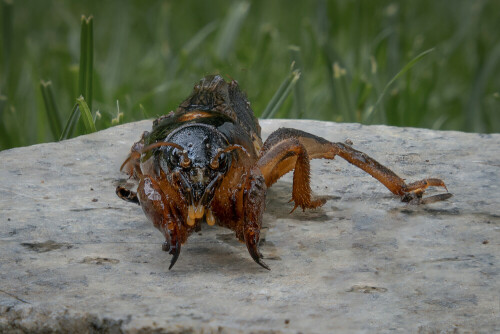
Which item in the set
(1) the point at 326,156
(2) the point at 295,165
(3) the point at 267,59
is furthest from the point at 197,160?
(3) the point at 267,59

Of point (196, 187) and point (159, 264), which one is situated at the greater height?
point (196, 187)

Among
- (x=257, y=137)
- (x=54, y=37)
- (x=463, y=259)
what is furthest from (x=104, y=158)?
(x=54, y=37)

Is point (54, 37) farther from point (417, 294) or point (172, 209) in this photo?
point (417, 294)

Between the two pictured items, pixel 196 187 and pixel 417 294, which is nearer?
pixel 417 294

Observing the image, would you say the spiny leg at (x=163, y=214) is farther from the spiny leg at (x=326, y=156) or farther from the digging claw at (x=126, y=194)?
the spiny leg at (x=326, y=156)

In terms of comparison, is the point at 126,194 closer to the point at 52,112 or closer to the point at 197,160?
the point at 197,160

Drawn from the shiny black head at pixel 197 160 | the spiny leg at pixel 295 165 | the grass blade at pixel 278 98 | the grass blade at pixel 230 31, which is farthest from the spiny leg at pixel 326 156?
the grass blade at pixel 230 31

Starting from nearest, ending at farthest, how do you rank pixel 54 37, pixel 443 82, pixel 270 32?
pixel 270 32 < pixel 443 82 < pixel 54 37

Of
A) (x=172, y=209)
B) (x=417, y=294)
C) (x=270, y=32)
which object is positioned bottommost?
(x=417, y=294)
